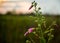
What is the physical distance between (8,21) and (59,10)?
1376mm

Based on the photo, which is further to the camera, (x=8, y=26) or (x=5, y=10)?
(x=5, y=10)

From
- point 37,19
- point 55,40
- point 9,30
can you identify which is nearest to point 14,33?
point 9,30

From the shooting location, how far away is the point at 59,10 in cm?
771

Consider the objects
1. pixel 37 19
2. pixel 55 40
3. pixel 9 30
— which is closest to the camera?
pixel 37 19

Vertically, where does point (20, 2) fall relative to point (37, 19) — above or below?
below

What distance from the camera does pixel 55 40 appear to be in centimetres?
630

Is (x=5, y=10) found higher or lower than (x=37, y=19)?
lower

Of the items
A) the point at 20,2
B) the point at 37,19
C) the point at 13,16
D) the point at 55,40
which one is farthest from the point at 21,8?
the point at 37,19

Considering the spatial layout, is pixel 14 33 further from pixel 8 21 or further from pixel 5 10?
pixel 5 10

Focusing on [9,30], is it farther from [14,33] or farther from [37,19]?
[37,19]

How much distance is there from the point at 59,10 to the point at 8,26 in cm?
143

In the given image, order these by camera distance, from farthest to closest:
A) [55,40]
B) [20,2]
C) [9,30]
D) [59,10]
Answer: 1. [20,2]
2. [59,10]
3. [9,30]
4. [55,40]

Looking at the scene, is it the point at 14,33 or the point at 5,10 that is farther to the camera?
the point at 5,10

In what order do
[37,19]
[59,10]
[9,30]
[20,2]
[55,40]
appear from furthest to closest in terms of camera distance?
[20,2] → [59,10] → [9,30] → [55,40] → [37,19]
